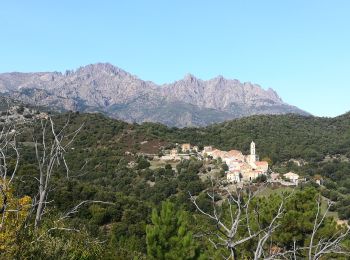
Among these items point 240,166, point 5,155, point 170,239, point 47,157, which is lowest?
point 240,166

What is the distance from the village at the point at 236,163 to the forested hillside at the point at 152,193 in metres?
3.15

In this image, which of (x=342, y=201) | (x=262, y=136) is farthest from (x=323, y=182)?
(x=262, y=136)

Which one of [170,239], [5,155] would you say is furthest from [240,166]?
[5,155]

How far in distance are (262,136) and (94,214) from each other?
2891 inches

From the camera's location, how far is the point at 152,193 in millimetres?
57531

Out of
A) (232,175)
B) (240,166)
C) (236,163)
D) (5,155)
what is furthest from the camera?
(236,163)

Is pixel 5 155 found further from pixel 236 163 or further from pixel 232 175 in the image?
pixel 236 163

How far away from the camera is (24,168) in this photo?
3984 centimetres

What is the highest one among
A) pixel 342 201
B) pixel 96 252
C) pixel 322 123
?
pixel 322 123

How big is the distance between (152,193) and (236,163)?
22.5m

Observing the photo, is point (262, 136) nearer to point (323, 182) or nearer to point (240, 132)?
point (240, 132)

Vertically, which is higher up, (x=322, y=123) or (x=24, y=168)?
(x=322, y=123)

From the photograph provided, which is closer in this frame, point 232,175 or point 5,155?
point 5,155

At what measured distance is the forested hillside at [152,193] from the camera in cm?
1178
